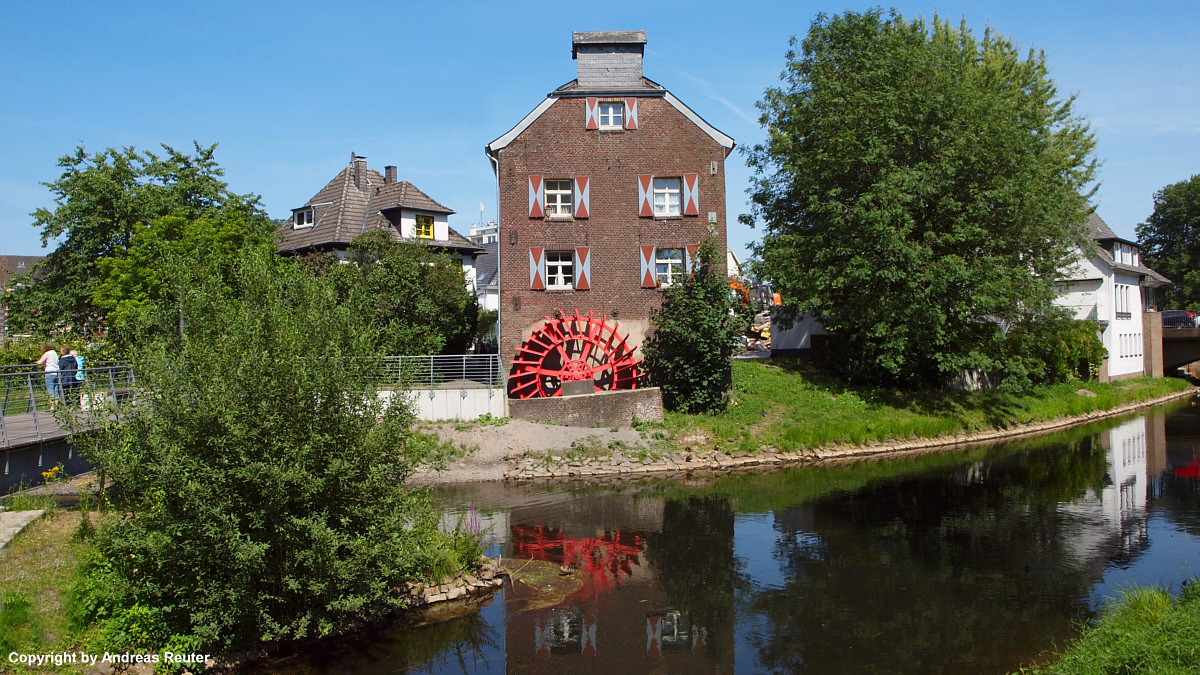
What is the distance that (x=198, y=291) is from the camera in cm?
1078

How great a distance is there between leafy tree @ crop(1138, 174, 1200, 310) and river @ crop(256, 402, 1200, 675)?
168 ft

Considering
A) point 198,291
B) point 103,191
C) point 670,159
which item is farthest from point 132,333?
point 103,191

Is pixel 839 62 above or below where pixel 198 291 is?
above

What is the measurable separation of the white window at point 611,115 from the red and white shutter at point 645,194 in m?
1.91

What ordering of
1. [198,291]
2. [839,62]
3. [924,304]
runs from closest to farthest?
[198,291] → [924,304] → [839,62]

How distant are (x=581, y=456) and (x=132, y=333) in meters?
13.8

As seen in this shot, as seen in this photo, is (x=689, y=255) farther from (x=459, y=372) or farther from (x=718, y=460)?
(x=459, y=372)

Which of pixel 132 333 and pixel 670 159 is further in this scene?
pixel 670 159

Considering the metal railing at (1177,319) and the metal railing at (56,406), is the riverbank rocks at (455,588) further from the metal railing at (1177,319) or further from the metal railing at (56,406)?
the metal railing at (1177,319)

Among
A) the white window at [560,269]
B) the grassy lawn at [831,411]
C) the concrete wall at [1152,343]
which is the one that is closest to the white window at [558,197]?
the white window at [560,269]

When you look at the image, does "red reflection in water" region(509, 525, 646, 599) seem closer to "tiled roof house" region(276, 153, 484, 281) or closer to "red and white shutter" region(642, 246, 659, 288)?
"red and white shutter" region(642, 246, 659, 288)

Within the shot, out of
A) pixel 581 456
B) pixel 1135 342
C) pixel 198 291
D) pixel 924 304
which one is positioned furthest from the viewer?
pixel 1135 342

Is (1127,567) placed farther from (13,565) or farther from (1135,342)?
(1135,342)

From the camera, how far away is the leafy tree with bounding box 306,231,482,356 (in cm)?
2748
